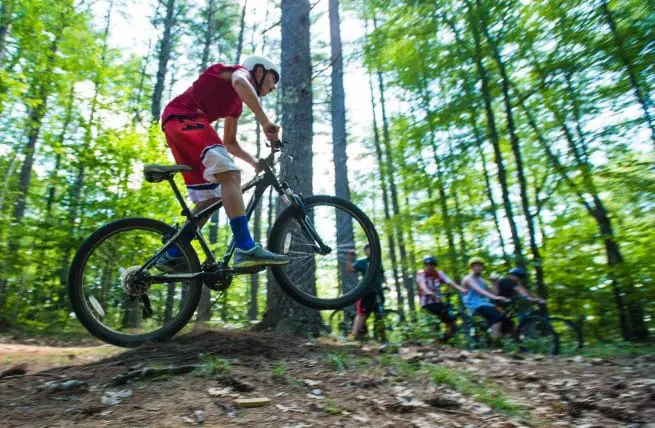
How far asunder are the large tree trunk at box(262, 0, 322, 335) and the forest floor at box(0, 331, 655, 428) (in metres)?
0.84

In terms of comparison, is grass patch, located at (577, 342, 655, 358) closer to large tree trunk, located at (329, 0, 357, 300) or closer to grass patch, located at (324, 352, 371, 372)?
grass patch, located at (324, 352, 371, 372)

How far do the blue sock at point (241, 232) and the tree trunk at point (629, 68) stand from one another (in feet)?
17.5

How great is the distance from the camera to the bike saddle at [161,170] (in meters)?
2.98

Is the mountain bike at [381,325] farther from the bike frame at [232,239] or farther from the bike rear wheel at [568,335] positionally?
the bike frame at [232,239]

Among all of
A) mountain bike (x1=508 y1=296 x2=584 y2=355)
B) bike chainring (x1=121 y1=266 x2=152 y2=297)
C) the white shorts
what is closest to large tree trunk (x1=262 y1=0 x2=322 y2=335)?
the white shorts

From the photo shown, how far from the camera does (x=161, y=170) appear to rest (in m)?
2.98

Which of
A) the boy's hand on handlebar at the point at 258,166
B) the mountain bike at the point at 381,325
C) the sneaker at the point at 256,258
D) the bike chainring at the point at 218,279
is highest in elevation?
the boy's hand on handlebar at the point at 258,166

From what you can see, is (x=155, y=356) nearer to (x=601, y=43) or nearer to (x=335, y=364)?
(x=335, y=364)

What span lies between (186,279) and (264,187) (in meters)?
0.91

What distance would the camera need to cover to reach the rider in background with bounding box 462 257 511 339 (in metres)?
6.87

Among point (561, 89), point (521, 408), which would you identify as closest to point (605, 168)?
point (561, 89)

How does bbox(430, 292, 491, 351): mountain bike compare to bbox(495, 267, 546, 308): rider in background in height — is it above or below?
below

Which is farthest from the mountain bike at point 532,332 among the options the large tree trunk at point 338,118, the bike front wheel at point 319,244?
the large tree trunk at point 338,118

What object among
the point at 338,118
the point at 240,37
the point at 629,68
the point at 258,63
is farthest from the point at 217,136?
the point at 240,37
